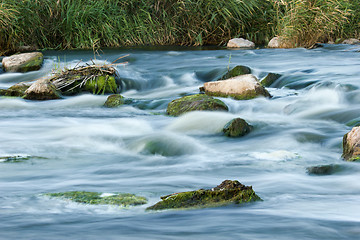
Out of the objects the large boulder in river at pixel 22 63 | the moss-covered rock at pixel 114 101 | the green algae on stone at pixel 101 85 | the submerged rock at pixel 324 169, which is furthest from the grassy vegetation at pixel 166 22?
the submerged rock at pixel 324 169

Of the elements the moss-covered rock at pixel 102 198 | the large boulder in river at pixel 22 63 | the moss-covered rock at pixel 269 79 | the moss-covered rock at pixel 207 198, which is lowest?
the moss-covered rock at pixel 269 79

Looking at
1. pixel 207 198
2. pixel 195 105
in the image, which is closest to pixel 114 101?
pixel 195 105

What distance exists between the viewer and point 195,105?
5.27 m

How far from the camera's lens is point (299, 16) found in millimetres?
9648

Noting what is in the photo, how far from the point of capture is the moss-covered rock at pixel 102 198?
8.32ft

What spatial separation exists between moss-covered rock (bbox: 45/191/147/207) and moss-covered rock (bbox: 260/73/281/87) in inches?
176

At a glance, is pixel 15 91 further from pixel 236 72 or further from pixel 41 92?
pixel 236 72

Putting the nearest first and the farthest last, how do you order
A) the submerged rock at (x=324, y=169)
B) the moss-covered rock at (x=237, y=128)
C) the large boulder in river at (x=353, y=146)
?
the submerged rock at (x=324, y=169) → the large boulder in river at (x=353, y=146) → the moss-covered rock at (x=237, y=128)

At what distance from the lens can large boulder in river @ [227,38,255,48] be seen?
1110 cm

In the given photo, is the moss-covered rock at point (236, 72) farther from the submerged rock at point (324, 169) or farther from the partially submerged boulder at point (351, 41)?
the partially submerged boulder at point (351, 41)

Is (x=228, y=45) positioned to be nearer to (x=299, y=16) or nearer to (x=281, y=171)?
(x=299, y=16)

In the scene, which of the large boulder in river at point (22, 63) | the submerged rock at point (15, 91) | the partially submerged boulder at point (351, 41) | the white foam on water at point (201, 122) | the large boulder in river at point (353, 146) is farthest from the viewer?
the partially submerged boulder at point (351, 41)

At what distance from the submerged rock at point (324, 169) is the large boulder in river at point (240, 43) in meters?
7.89

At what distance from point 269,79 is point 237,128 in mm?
2562
